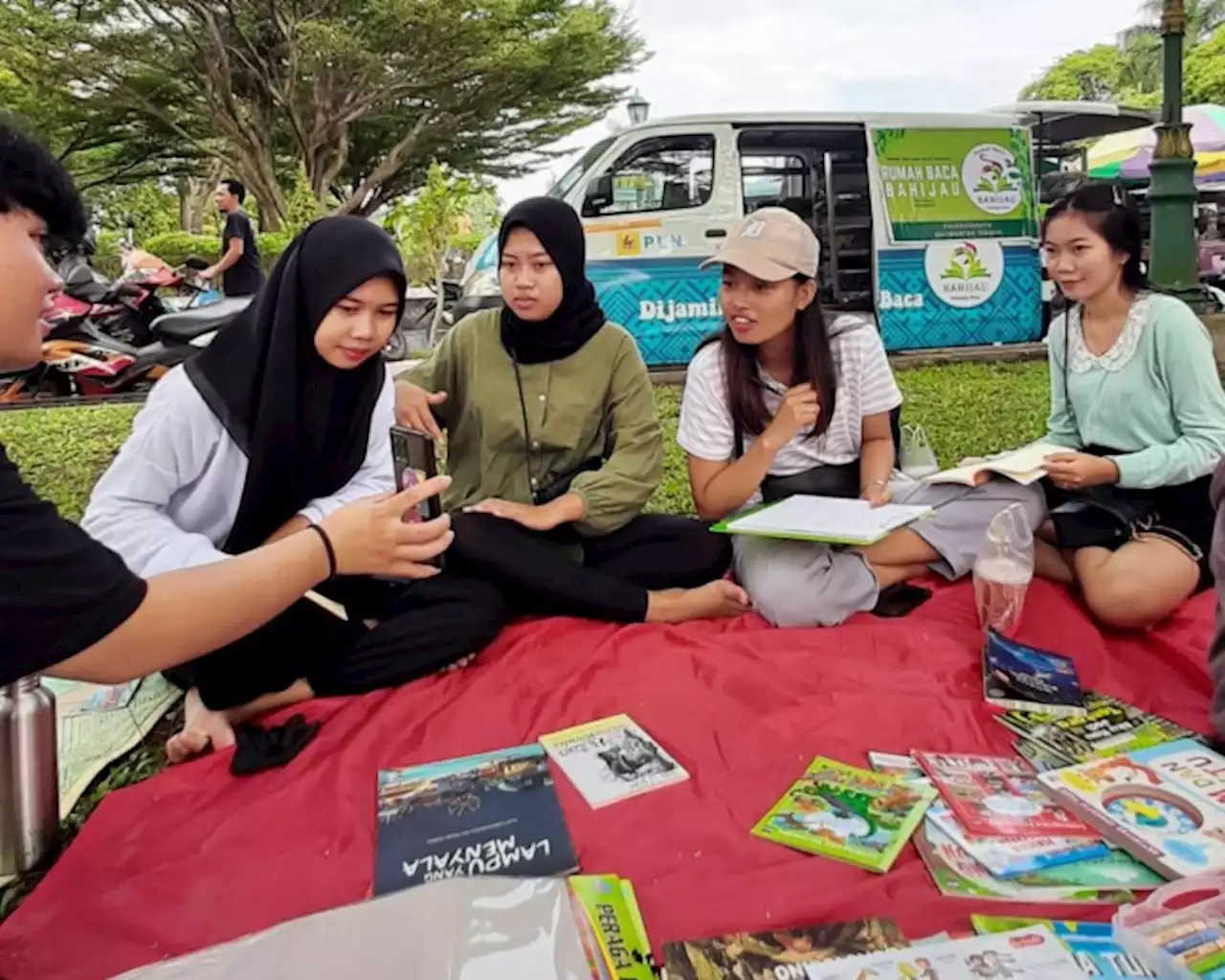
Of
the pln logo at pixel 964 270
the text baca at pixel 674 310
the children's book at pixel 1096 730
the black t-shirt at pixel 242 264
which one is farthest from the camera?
the black t-shirt at pixel 242 264

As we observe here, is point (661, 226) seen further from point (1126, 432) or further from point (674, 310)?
point (1126, 432)

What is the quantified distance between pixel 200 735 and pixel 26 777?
32 centimetres

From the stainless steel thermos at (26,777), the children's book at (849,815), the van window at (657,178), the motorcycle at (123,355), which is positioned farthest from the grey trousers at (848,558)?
the motorcycle at (123,355)

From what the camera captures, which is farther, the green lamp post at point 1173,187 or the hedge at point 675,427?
the green lamp post at point 1173,187

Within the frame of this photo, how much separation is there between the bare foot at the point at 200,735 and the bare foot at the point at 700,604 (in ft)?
3.28

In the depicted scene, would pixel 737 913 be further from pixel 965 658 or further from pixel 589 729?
pixel 965 658

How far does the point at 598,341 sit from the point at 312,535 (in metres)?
1.40

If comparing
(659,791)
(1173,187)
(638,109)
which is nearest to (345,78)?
(638,109)

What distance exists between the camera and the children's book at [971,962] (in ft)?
3.51

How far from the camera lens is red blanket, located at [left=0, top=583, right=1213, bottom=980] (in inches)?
53.3

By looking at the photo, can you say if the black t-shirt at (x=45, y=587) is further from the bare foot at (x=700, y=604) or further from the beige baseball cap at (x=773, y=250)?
the beige baseball cap at (x=773, y=250)

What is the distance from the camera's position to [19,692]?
1.62m

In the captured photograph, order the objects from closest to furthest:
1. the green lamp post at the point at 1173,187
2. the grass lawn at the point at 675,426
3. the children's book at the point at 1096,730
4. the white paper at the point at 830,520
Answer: the children's book at the point at 1096,730, the white paper at the point at 830,520, the grass lawn at the point at 675,426, the green lamp post at the point at 1173,187

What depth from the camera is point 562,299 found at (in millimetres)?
2512
